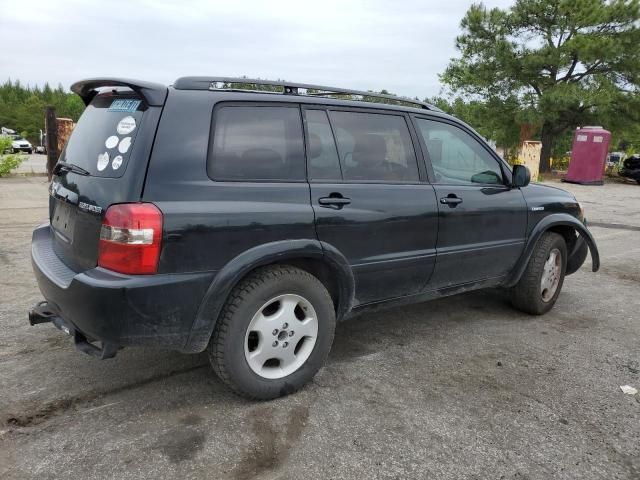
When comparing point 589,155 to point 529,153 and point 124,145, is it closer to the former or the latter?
point 529,153

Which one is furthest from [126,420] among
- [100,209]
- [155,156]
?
[155,156]

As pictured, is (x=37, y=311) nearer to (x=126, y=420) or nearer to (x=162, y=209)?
(x=126, y=420)

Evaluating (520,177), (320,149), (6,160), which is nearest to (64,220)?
(320,149)

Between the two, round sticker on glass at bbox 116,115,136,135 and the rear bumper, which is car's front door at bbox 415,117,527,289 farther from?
round sticker on glass at bbox 116,115,136,135

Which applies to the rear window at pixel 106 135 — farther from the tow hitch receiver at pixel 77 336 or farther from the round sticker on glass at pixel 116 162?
the tow hitch receiver at pixel 77 336

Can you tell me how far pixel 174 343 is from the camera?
2.71m

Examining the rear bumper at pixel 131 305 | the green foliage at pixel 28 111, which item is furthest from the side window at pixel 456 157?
the green foliage at pixel 28 111

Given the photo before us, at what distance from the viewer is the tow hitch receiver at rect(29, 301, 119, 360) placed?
2.67 metres

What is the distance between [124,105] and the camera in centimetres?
290

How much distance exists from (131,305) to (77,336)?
51 centimetres

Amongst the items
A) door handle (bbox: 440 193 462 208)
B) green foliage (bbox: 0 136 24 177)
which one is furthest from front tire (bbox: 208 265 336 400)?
green foliage (bbox: 0 136 24 177)

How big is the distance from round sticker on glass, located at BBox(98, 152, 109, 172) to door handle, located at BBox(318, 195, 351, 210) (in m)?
1.15

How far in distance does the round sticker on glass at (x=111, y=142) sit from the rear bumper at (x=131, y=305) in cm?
66

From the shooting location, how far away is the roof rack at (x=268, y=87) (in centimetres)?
287
